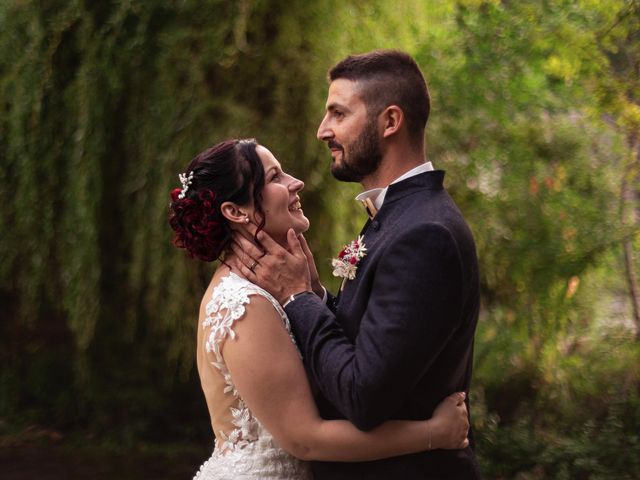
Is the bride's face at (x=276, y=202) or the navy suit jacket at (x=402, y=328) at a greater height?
the bride's face at (x=276, y=202)

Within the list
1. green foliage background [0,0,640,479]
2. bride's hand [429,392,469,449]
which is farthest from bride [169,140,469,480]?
green foliage background [0,0,640,479]

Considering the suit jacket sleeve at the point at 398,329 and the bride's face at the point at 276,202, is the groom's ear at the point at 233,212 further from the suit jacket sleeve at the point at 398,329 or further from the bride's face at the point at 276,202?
the suit jacket sleeve at the point at 398,329

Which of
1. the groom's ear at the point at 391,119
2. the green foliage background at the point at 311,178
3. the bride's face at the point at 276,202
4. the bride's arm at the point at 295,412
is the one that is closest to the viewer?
the bride's arm at the point at 295,412

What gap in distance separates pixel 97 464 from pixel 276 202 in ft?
11.6

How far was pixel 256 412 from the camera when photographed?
224 cm

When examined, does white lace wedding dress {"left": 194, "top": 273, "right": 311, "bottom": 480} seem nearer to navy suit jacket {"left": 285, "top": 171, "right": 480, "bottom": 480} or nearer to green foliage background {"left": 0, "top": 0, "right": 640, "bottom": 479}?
navy suit jacket {"left": 285, "top": 171, "right": 480, "bottom": 480}

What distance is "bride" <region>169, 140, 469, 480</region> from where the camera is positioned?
6.95 ft

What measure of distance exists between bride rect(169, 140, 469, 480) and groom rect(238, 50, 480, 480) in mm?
54

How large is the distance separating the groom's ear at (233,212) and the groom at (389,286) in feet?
0.43

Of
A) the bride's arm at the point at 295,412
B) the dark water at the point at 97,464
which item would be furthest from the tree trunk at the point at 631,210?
the bride's arm at the point at 295,412

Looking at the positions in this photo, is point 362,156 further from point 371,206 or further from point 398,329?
point 398,329

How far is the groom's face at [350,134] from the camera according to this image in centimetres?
223

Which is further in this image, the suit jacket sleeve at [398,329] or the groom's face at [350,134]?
the groom's face at [350,134]

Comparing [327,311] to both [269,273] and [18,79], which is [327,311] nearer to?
[269,273]
